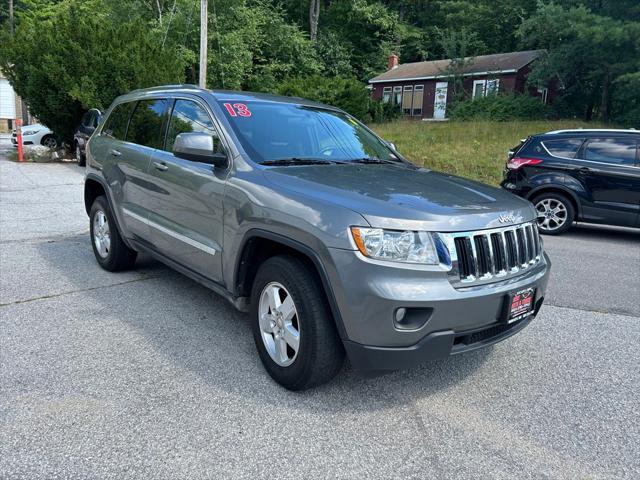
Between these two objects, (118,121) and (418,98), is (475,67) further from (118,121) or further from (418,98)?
(118,121)

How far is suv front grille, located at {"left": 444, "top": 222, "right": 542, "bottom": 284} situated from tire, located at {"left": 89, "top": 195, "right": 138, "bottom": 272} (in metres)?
3.66

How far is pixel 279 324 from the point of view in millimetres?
3170

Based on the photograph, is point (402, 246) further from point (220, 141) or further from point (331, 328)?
point (220, 141)

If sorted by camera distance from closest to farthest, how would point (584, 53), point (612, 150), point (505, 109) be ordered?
point (612, 150) < point (584, 53) < point (505, 109)

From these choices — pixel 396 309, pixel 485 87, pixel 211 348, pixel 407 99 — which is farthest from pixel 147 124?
pixel 407 99

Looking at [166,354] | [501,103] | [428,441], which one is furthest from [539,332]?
[501,103]

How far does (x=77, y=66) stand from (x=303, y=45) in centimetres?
2077

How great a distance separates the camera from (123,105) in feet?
17.9

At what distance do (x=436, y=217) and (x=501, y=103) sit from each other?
2927 centimetres

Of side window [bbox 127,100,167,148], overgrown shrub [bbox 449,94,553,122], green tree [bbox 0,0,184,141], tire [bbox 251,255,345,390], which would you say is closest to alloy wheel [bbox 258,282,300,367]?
tire [bbox 251,255,345,390]

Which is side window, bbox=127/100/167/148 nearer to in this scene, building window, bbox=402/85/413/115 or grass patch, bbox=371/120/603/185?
grass patch, bbox=371/120/603/185

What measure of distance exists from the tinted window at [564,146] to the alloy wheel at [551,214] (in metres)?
0.80

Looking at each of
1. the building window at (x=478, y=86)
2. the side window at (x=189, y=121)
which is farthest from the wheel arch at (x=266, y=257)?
the building window at (x=478, y=86)

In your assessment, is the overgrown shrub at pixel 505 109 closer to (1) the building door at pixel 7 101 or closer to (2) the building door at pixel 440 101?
(2) the building door at pixel 440 101
